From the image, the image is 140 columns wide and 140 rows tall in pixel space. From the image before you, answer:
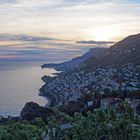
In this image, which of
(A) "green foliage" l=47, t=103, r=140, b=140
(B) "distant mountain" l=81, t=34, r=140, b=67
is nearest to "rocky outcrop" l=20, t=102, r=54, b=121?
(A) "green foliage" l=47, t=103, r=140, b=140

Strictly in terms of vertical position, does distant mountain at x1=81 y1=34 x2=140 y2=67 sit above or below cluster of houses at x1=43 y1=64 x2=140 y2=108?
above

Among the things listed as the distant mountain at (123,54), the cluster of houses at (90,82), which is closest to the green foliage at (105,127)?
the cluster of houses at (90,82)

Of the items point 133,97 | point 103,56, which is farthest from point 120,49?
point 133,97

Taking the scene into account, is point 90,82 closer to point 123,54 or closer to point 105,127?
point 123,54

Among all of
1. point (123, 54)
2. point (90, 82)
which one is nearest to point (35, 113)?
point (90, 82)

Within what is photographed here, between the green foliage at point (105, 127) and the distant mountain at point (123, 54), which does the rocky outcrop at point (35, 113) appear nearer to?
the green foliage at point (105, 127)

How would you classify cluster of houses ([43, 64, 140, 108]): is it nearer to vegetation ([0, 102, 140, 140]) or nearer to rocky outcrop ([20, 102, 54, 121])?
rocky outcrop ([20, 102, 54, 121])

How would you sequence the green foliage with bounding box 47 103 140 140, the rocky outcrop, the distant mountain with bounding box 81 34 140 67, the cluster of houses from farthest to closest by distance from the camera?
the distant mountain with bounding box 81 34 140 67, the cluster of houses, the rocky outcrop, the green foliage with bounding box 47 103 140 140
